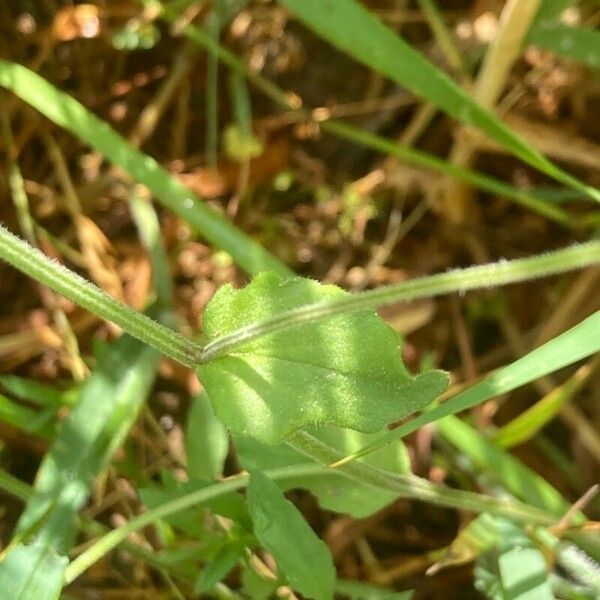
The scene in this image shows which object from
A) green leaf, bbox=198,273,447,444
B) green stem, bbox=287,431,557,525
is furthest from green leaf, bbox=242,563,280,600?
green leaf, bbox=198,273,447,444

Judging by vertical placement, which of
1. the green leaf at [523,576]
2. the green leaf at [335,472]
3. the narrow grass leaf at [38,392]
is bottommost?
the green leaf at [523,576]

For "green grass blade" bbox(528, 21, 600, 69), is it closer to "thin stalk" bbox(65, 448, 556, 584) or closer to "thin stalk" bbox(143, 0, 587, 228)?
"thin stalk" bbox(143, 0, 587, 228)

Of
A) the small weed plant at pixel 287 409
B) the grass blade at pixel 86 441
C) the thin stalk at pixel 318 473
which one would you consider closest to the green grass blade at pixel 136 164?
the small weed plant at pixel 287 409

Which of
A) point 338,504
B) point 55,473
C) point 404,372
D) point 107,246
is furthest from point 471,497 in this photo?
point 107,246

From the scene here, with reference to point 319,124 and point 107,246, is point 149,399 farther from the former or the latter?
point 319,124

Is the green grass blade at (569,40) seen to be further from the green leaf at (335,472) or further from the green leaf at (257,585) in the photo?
the green leaf at (257,585)

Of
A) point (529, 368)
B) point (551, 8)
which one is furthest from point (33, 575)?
point (551, 8)
